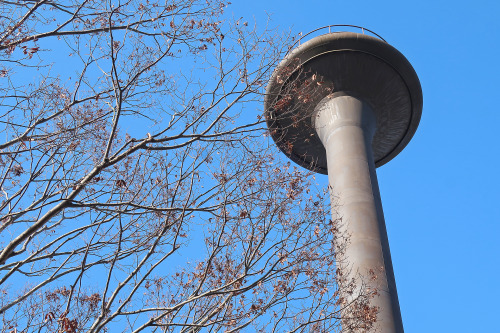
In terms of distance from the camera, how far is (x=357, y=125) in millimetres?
16391

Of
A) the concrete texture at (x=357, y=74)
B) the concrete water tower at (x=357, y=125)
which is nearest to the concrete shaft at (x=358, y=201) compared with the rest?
the concrete water tower at (x=357, y=125)

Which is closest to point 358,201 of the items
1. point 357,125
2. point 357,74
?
point 357,125

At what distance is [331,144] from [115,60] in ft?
31.0

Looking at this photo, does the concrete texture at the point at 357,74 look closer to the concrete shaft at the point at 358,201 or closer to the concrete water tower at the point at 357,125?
the concrete water tower at the point at 357,125

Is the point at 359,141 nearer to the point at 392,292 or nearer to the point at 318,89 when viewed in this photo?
the point at 318,89

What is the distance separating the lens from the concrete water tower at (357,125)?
12.9 meters

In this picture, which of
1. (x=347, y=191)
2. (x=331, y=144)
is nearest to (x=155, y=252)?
(x=347, y=191)

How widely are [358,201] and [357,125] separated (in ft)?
10.2

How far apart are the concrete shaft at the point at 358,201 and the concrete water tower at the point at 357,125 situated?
2 cm

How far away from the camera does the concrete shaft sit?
12.4 meters

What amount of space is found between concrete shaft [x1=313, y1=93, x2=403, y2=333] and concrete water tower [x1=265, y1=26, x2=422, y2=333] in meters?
0.02

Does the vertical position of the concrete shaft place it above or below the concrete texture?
below

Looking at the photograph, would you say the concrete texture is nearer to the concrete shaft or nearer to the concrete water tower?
the concrete water tower

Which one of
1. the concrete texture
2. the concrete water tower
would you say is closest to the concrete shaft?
the concrete water tower
